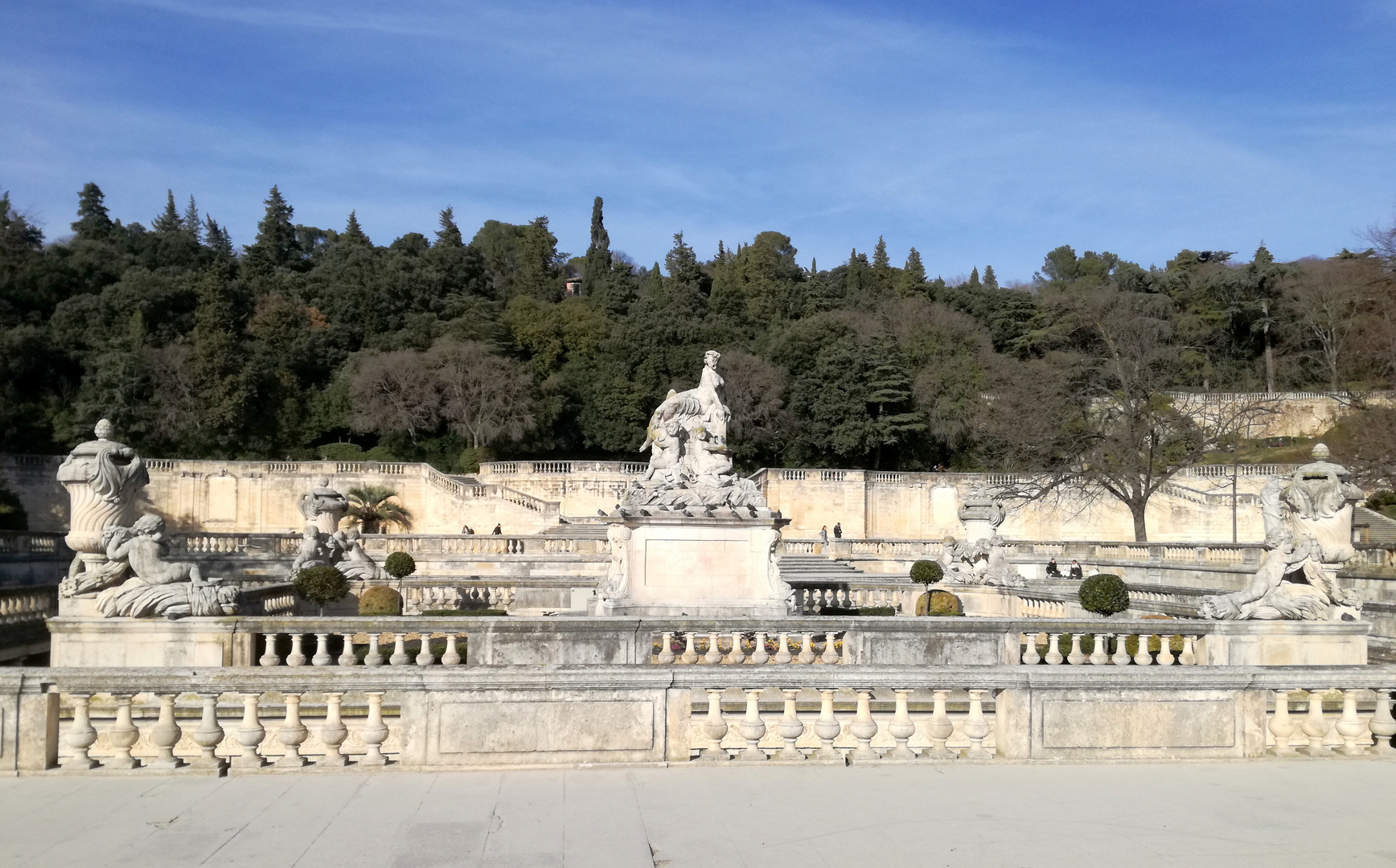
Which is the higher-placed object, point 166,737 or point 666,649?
point 166,737

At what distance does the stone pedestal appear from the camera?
1520 centimetres

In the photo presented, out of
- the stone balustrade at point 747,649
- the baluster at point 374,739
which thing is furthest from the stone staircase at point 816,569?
the baluster at point 374,739

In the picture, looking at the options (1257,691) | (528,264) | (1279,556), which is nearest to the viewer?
(1257,691)

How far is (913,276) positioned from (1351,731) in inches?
2410

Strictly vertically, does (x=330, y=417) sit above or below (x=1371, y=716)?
above

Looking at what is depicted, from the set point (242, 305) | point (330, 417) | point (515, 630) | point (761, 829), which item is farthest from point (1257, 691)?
point (242, 305)

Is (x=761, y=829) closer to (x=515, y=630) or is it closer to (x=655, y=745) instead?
(x=655, y=745)

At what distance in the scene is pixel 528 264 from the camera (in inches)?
3012

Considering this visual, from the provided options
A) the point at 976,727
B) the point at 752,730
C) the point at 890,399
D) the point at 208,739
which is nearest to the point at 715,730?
the point at 752,730

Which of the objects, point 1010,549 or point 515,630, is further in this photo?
point 1010,549

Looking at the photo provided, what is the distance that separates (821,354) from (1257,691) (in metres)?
44.4

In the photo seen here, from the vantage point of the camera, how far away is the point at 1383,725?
22.3 feet

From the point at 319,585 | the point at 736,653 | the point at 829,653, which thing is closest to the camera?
the point at 736,653

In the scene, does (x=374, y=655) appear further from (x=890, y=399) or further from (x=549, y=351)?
(x=549, y=351)
